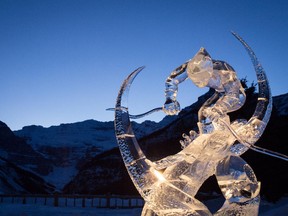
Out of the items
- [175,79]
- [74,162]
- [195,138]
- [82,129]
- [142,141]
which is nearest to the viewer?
[175,79]

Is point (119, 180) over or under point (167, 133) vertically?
under

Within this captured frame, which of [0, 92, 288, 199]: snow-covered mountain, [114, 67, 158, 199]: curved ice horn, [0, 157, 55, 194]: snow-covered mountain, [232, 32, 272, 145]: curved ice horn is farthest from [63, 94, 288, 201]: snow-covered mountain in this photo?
[114, 67, 158, 199]: curved ice horn

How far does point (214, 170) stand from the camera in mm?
2996

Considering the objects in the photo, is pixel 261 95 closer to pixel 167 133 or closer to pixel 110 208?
pixel 110 208

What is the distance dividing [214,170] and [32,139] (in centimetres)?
5534

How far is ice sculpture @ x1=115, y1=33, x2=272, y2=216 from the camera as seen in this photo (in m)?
2.76

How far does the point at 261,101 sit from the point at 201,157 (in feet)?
2.71

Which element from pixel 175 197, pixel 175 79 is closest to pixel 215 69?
pixel 175 79

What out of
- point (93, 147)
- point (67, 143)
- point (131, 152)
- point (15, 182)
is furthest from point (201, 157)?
point (67, 143)

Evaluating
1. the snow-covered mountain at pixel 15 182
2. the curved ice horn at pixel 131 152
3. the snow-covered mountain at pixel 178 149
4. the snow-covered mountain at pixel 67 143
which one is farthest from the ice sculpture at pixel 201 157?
the snow-covered mountain at pixel 67 143

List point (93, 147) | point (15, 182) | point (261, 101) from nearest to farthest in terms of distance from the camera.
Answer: point (261, 101) < point (15, 182) < point (93, 147)

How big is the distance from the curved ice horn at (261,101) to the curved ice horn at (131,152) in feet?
3.42

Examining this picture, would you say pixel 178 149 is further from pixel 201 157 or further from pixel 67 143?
pixel 67 143

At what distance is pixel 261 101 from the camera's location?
3.17 m
